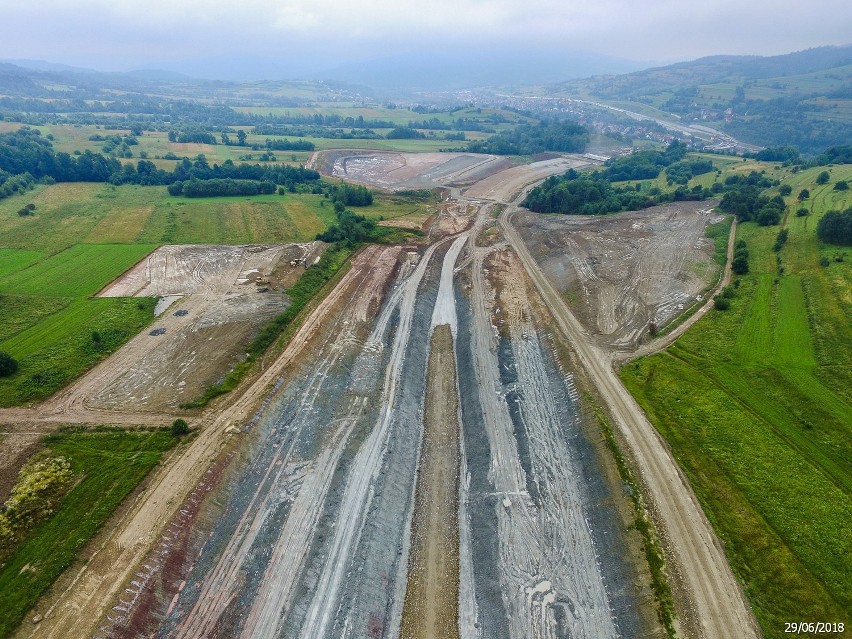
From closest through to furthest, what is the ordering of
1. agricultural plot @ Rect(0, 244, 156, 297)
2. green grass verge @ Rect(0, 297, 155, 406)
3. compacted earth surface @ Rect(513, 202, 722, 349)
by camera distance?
green grass verge @ Rect(0, 297, 155, 406)
compacted earth surface @ Rect(513, 202, 722, 349)
agricultural plot @ Rect(0, 244, 156, 297)

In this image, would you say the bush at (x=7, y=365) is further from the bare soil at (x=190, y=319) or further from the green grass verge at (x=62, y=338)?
the bare soil at (x=190, y=319)

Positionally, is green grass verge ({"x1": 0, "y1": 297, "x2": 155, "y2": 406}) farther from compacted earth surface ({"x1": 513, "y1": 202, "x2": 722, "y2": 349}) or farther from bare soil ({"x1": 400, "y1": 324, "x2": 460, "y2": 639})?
compacted earth surface ({"x1": 513, "y1": 202, "x2": 722, "y2": 349})

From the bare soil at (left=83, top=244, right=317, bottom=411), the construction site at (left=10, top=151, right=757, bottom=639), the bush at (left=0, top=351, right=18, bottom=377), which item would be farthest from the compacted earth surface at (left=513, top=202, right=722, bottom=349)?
the bush at (left=0, top=351, right=18, bottom=377)

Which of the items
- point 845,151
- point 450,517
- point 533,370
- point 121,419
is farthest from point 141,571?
point 845,151

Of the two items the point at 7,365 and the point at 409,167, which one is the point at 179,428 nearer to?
the point at 7,365

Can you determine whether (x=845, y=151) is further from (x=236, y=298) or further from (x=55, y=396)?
(x=55, y=396)
